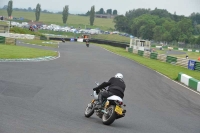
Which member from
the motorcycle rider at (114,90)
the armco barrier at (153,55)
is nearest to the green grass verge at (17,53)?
the armco barrier at (153,55)

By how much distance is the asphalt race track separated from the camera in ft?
34.4

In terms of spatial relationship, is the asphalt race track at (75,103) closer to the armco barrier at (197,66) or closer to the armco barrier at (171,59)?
the armco barrier at (197,66)

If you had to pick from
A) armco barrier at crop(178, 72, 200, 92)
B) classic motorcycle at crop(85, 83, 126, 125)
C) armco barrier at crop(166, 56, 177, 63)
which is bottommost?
armco barrier at crop(178, 72, 200, 92)

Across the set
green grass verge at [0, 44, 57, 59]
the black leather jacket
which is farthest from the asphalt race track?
green grass verge at [0, 44, 57, 59]

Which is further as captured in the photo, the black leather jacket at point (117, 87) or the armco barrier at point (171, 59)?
the armco barrier at point (171, 59)

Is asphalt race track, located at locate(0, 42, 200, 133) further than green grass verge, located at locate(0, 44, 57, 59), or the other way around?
green grass verge, located at locate(0, 44, 57, 59)

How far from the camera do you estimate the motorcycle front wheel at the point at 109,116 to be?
11.0 metres

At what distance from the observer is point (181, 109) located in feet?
53.9

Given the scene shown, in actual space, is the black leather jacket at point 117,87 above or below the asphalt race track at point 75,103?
above

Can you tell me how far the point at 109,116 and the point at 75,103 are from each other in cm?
407

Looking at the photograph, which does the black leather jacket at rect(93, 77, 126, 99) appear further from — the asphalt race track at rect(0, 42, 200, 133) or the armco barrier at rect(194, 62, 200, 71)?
the armco barrier at rect(194, 62, 200, 71)

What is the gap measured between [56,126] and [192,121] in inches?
226

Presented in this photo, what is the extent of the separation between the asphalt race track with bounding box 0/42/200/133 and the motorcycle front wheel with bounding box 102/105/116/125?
19cm

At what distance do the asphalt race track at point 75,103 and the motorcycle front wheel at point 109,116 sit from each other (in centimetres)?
19
